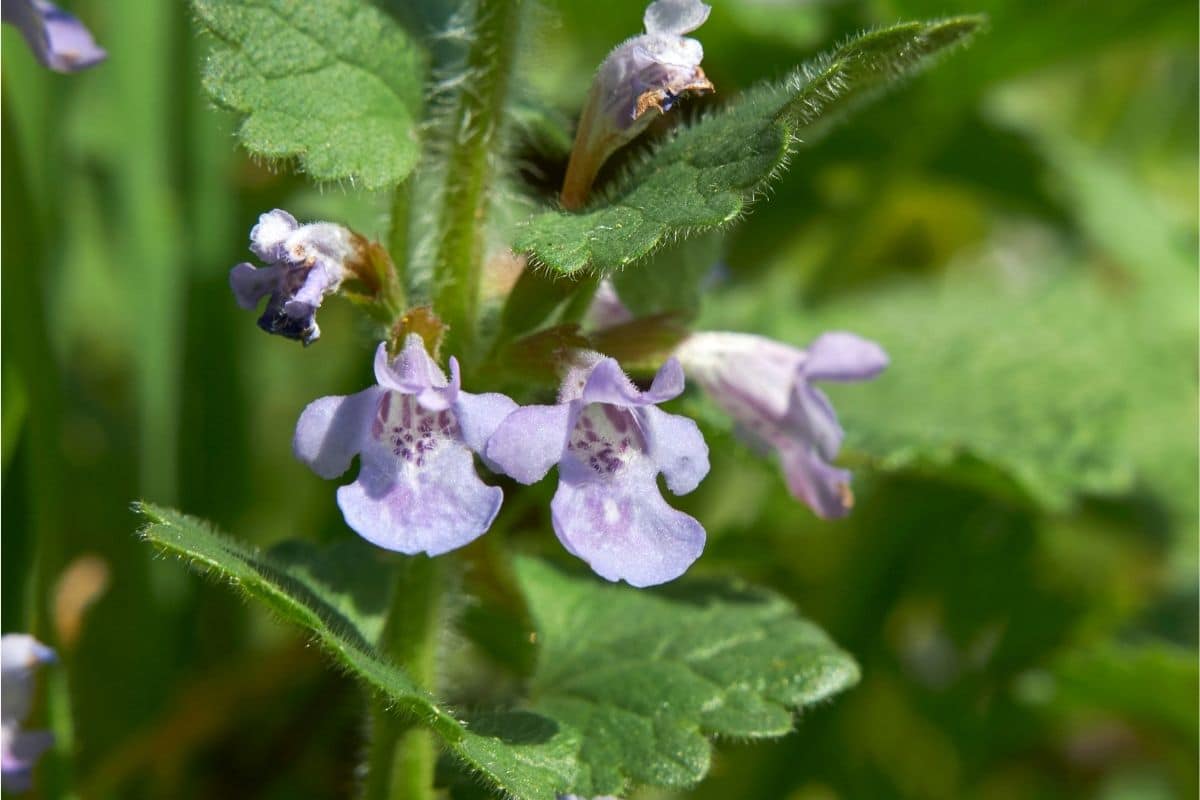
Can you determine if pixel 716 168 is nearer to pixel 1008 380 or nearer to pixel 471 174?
pixel 471 174

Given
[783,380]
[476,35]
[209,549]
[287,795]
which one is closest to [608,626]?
[783,380]

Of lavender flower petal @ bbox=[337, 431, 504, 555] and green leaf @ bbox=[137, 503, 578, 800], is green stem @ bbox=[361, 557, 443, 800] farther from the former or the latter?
lavender flower petal @ bbox=[337, 431, 504, 555]

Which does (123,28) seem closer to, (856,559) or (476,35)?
(476,35)

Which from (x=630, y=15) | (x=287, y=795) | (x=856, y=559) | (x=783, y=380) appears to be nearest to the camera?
(x=783, y=380)

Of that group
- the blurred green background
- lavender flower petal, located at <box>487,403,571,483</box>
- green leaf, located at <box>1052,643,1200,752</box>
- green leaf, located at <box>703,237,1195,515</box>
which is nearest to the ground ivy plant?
lavender flower petal, located at <box>487,403,571,483</box>

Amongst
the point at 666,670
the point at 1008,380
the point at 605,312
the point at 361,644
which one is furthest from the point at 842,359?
the point at 1008,380

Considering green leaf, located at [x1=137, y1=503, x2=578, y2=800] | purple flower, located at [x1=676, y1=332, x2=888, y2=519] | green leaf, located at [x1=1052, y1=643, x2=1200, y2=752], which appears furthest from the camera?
green leaf, located at [x1=1052, y1=643, x2=1200, y2=752]

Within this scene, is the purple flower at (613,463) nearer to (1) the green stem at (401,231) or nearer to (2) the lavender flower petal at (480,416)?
(2) the lavender flower petal at (480,416)

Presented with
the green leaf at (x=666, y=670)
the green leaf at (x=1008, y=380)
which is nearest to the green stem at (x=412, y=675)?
the green leaf at (x=666, y=670)
